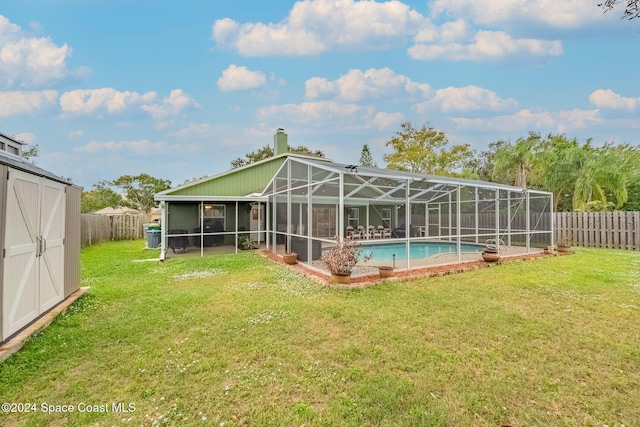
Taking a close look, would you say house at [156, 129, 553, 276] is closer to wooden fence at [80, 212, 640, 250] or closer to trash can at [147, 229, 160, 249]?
wooden fence at [80, 212, 640, 250]

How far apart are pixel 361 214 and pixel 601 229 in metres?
9.93

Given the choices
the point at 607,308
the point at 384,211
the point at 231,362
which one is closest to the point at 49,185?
the point at 231,362

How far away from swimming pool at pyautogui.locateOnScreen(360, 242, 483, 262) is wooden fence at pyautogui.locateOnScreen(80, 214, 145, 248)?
12.7 m

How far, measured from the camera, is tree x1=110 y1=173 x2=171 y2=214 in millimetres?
29578

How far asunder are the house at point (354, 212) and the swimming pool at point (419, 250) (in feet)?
0.13

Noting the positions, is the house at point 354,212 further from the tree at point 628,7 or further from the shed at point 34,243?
the shed at point 34,243

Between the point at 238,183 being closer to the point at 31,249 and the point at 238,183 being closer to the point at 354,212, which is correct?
the point at 354,212

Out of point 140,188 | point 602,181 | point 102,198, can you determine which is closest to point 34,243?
point 602,181

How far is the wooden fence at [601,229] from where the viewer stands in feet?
38.6

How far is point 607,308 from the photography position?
16.7 ft

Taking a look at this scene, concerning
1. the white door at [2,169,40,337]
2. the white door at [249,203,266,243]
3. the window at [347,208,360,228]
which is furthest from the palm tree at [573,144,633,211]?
the white door at [2,169,40,337]

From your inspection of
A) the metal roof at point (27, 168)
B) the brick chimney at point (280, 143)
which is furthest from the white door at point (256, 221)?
the metal roof at point (27, 168)

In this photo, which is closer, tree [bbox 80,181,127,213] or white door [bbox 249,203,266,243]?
white door [bbox 249,203,266,243]

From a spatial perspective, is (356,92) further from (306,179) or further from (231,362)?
(231,362)
